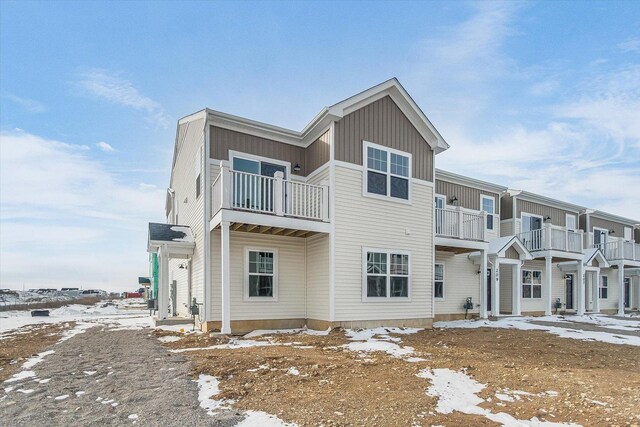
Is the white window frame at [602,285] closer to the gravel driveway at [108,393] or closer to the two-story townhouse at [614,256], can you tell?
the two-story townhouse at [614,256]

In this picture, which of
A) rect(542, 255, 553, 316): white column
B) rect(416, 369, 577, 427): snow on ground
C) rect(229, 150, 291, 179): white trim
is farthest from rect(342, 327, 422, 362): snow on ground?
rect(542, 255, 553, 316): white column

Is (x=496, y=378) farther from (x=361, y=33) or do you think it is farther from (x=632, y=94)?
(x=632, y=94)

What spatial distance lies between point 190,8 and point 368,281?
9.58 m

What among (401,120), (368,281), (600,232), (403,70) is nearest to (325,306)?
(368,281)

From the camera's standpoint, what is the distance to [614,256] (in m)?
22.8

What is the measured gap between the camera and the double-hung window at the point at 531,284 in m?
19.7

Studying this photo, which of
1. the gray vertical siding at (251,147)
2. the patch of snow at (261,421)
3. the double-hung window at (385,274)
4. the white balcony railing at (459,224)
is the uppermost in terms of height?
the gray vertical siding at (251,147)

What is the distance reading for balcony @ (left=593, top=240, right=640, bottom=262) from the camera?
22469 mm

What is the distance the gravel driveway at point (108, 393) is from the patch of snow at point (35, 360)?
0.12m

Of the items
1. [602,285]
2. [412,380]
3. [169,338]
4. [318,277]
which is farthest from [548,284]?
[169,338]

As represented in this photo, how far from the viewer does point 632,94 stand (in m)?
13.4

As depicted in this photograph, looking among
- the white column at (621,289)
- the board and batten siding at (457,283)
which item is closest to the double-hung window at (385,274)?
the board and batten siding at (457,283)

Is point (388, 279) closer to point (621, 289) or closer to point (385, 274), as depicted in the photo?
point (385, 274)

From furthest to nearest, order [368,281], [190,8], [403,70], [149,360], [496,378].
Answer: [403,70]
[368,281]
[190,8]
[149,360]
[496,378]
